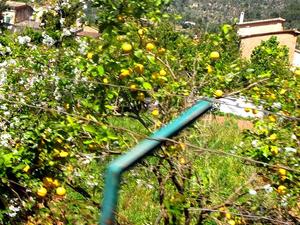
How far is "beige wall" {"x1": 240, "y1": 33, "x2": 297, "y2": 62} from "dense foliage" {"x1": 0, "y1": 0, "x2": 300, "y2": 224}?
3327 centimetres

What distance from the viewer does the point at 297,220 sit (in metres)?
2.82

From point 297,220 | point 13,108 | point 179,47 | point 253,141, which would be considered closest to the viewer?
point 297,220

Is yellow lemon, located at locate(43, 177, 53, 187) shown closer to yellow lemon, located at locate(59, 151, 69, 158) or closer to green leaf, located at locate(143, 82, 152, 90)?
yellow lemon, located at locate(59, 151, 69, 158)

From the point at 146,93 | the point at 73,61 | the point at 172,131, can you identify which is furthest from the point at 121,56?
the point at 172,131

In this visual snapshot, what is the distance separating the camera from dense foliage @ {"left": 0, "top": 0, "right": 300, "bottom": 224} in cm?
296

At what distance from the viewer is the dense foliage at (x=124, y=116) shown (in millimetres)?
2965

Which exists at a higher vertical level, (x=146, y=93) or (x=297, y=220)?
(x=146, y=93)

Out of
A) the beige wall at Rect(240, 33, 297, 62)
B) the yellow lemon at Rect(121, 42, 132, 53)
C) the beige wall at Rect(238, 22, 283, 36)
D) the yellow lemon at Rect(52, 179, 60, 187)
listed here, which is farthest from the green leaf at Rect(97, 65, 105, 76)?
the beige wall at Rect(238, 22, 283, 36)

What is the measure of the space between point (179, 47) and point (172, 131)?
2.42 m

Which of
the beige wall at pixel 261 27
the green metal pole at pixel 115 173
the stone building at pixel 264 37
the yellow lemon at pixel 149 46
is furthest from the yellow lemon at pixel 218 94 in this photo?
the beige wall at pixel 261 27

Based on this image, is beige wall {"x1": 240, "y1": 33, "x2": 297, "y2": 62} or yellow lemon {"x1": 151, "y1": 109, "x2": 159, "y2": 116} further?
beige wall {"x1": 240, "y1": 33, "x2": 297, "y2": 62}

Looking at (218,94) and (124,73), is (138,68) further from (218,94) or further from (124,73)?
(218,94)

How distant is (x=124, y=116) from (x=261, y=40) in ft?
112

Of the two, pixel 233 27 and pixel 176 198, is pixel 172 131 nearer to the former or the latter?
pixel 176 198
